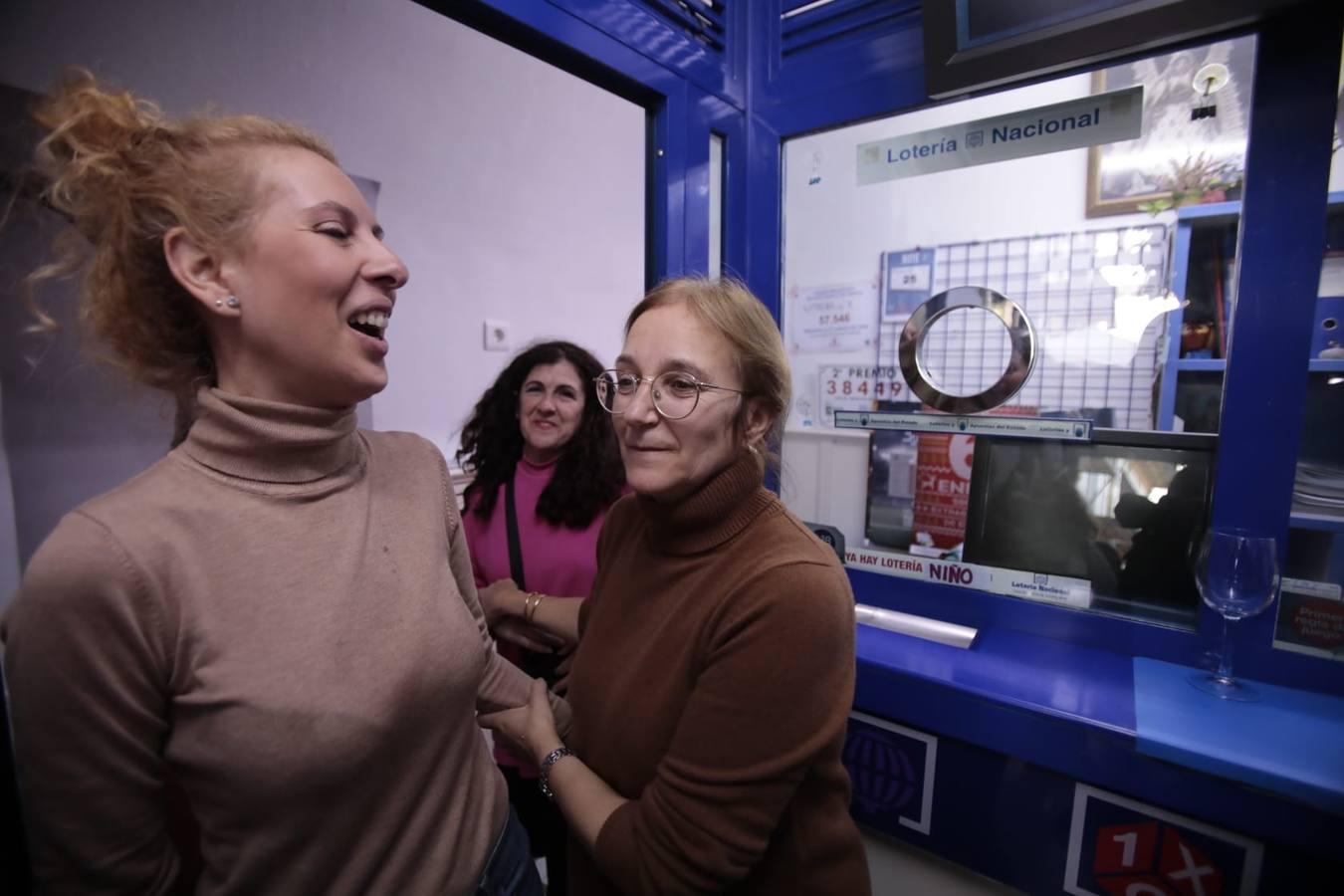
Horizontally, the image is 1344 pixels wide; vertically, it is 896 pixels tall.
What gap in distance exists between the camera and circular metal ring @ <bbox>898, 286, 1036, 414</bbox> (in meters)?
1.39

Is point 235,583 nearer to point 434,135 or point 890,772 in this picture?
point 890,772

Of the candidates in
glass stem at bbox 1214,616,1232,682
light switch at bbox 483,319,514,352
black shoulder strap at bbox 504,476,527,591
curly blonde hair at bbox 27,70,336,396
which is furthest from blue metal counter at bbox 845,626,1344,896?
light switch at bbox 483,319,514,352

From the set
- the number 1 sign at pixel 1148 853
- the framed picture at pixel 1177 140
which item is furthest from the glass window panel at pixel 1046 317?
the number 1 sign at pixel 1148 853

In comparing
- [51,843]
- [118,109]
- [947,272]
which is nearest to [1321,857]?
[947,272]

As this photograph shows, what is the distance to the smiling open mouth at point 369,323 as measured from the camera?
0.76 metres

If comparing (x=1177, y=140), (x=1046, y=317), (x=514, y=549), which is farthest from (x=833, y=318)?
(x=514, y=549)

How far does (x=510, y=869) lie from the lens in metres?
0.92

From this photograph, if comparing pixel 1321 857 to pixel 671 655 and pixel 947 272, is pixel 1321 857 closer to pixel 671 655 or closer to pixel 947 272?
pixel 671 655

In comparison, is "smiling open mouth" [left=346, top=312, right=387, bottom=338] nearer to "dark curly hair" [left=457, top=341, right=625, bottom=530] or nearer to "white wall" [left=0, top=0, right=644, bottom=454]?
"dark curly hair" [left=457, top=341, right=625, bottom=530]

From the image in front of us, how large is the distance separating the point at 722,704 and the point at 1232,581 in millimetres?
993

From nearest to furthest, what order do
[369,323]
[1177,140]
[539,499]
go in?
1. [369,323]
2. [1177,140]
3. [539,499]

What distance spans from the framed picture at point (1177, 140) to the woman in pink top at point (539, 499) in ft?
4.04

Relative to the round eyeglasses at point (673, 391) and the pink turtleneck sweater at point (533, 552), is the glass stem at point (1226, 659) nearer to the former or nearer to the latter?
the round eyeglasses at point (673, 391)

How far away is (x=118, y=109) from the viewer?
707mm
